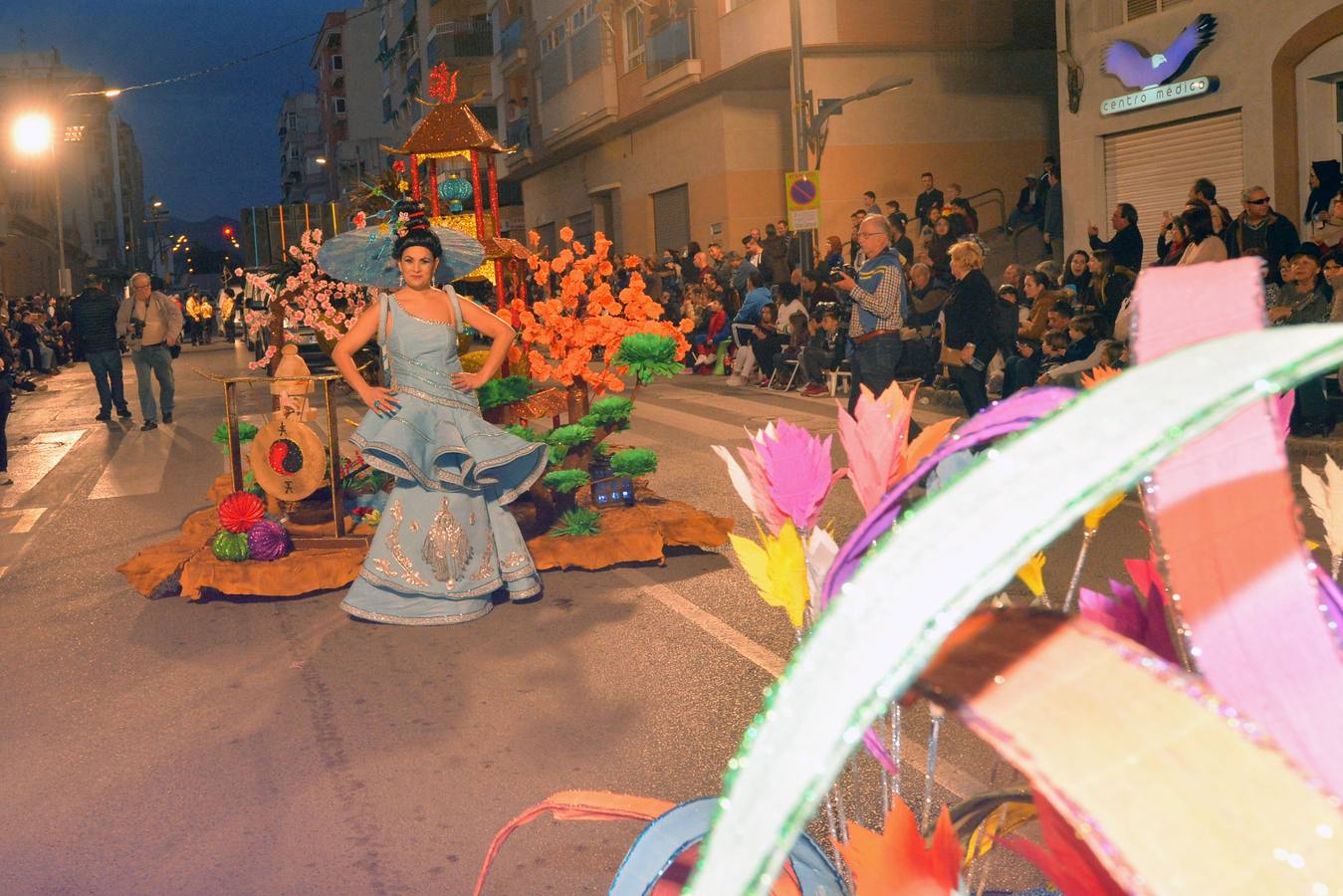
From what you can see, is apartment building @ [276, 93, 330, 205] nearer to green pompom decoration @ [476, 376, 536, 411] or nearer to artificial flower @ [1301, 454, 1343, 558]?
green pompom decoration @ [476, 376, 536, 411]

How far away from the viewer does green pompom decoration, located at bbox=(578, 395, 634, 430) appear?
29.0 feet

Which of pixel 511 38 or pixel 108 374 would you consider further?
pixel 511 38

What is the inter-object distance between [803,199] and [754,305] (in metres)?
1.90

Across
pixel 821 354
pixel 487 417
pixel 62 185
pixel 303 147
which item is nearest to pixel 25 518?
pixel 487 417

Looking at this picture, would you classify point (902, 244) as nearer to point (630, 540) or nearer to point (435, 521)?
point (630, 540)

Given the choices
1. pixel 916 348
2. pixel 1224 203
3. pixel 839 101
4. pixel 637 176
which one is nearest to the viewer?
pixel 916 348

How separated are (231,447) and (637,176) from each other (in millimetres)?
30421

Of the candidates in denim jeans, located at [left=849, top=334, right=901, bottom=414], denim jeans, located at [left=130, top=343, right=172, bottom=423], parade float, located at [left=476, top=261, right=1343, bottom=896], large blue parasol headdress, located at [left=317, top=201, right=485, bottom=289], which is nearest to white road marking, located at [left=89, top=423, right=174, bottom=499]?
denim jeans, located at [left=130, top=343, right=172, bottom=423]

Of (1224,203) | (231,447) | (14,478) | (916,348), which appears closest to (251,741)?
(231,447)

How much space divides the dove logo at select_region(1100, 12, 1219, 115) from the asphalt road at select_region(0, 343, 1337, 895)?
474 inches

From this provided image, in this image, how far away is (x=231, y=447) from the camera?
9.02 meters

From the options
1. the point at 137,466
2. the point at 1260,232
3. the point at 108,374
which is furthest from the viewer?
the point at 108,374

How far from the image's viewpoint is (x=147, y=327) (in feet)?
60.0

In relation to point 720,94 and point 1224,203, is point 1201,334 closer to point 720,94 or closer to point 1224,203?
point 1224,203
